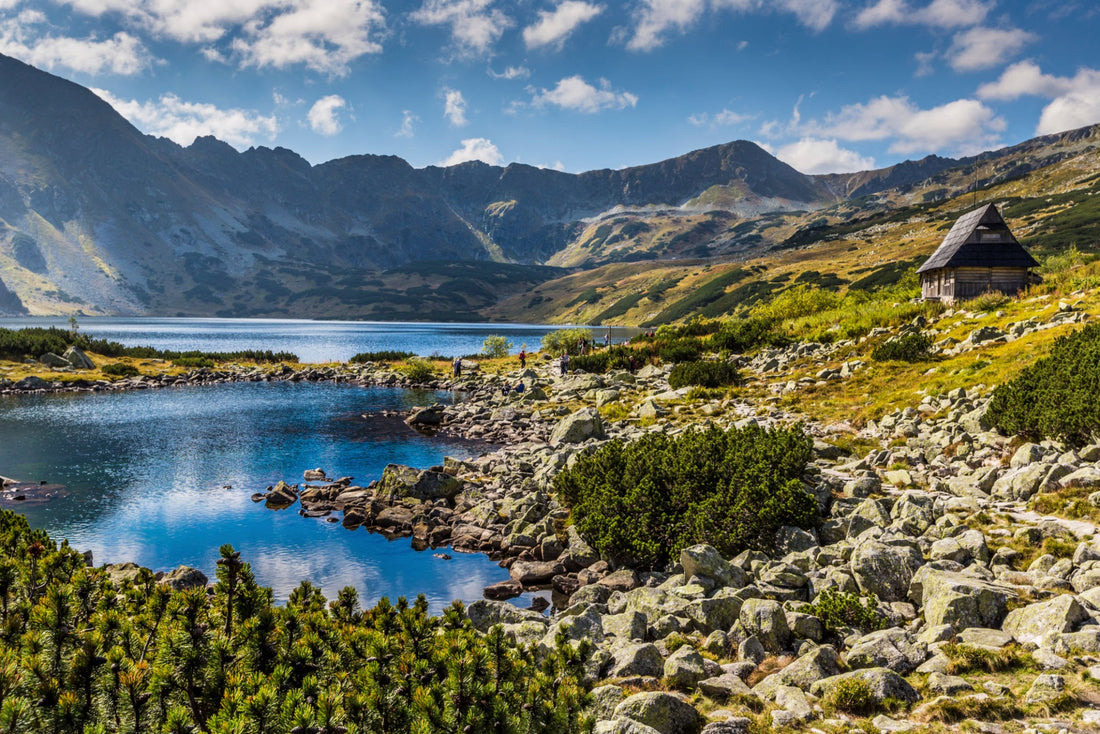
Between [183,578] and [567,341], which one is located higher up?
[567,341]

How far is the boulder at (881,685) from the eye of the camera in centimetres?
750

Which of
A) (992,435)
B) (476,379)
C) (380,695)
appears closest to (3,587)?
(380,695)

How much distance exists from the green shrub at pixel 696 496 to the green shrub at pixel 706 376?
1829 centimetres

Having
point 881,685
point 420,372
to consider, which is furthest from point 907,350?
point 420,372

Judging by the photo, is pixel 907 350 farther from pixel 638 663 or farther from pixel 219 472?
pixel 219 472

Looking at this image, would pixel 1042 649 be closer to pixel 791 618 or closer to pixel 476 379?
pixel 791 618

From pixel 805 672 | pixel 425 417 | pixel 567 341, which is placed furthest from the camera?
pixel 567 341

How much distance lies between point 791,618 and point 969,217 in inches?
1792

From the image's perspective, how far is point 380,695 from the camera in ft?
17.2

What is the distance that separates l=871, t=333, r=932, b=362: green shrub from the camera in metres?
28.9

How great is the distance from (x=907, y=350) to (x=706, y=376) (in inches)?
A: 486

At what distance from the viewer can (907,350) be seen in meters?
29.4

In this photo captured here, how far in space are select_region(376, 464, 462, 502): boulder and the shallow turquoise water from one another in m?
3.12

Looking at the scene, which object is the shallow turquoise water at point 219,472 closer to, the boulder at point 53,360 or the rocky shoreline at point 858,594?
the rocky shoreline at point 858,594
